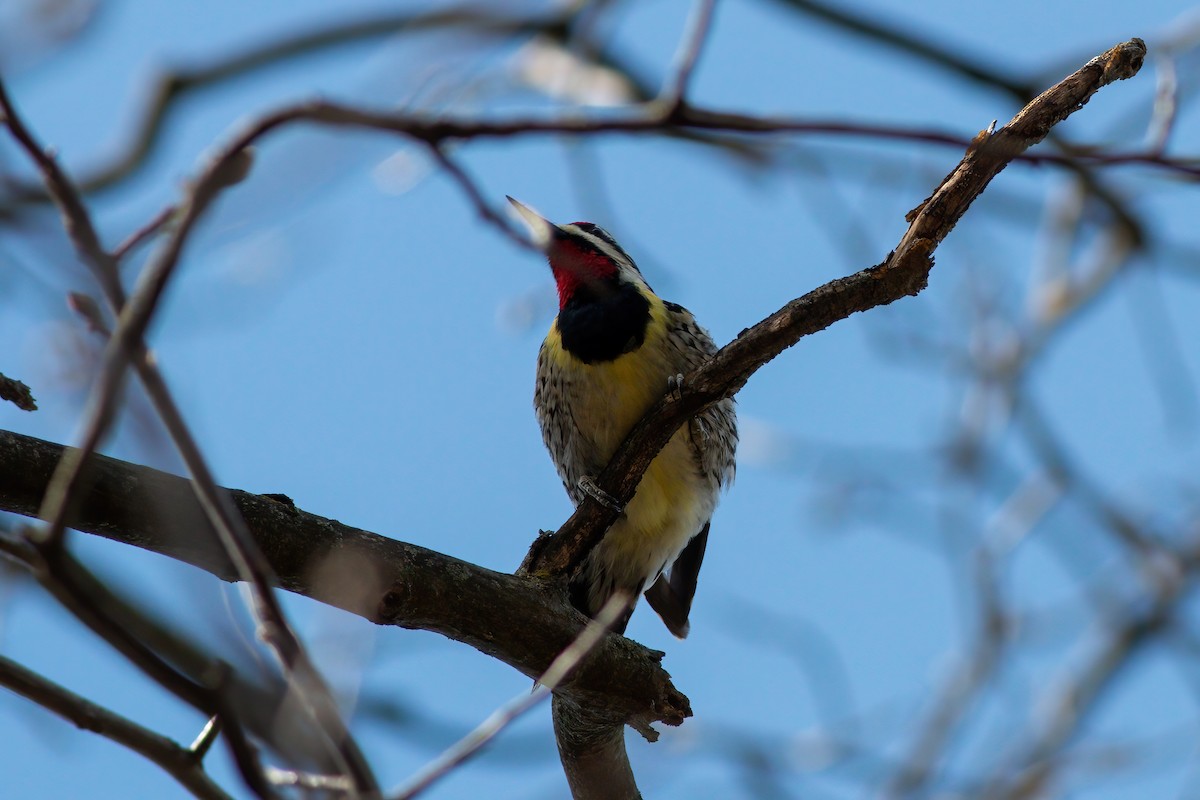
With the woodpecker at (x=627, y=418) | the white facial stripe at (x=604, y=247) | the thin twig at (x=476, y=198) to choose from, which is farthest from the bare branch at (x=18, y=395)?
the white facial stripe at (x=604, y=247)

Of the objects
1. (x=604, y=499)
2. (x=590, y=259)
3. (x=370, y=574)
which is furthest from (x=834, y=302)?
(x=590, y=259)

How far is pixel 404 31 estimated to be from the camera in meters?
3.99

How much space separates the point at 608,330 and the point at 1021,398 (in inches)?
106

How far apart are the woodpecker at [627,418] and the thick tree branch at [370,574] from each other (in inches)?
34.9

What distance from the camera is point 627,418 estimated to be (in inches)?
182

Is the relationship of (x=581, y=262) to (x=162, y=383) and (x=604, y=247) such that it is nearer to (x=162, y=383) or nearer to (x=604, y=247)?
(x=604, y=247)

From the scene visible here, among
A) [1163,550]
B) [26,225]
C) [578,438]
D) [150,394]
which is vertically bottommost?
[150,394]

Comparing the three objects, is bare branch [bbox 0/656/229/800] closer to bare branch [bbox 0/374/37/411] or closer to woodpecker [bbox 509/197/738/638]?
bare branch [bbox 0/374/37/411]

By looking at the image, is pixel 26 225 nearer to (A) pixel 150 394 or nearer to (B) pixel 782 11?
(A) pixel 150 394

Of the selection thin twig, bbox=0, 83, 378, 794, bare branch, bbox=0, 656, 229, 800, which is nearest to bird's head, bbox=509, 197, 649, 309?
bare branch, bbox=0, 656, 229, 800

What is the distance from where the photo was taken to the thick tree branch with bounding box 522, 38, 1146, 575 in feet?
9.73

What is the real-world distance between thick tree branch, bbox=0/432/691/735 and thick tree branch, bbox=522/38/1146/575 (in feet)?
1.12

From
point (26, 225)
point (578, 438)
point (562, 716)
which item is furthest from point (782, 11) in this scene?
point (26, 225)

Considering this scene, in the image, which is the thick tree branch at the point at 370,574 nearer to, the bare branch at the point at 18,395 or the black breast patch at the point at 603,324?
the bare branch at the point at 18,395
